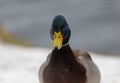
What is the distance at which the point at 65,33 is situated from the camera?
253 inches

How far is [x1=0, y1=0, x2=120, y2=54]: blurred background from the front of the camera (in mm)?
15547

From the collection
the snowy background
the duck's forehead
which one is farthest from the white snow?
the duck's forehead

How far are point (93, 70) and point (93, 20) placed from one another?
10.5 m

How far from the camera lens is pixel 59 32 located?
20.7 ft

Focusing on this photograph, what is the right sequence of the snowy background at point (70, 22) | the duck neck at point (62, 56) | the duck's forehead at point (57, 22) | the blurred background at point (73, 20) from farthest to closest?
1. the blurred background at point (73, 20)
2. the snowy background at point (70, 22)
3. the duck neck at point (62, 56)
4. the duck's forehead at point (57, 22)

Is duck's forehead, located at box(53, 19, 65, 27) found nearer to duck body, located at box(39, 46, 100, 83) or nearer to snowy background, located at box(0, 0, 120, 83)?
duck body, located at box(39, 46, 100, 83)

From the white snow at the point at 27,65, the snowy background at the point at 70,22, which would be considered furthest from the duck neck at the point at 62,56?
the snowy background at the point at 70,22

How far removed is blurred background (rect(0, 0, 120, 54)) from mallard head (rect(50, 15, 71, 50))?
7.90 meters

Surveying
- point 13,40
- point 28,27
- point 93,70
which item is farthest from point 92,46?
point 93,70

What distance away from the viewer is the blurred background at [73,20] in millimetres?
15547

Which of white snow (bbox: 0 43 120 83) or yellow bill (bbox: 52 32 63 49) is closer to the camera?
yellow bill (bbox: 52 32 63 49)

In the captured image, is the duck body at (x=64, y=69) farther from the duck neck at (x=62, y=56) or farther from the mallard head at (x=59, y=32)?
the mallard head at (x=59, y=32)

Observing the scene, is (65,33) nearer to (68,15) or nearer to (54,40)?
(54,40)

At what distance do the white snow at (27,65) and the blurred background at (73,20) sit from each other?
14.5 feet
